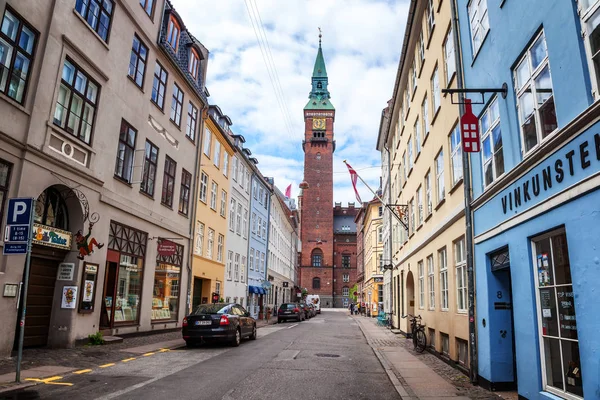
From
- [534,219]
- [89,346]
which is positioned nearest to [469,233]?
[534,219]

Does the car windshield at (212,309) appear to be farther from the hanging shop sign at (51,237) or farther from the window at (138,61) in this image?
the window at (138,61)

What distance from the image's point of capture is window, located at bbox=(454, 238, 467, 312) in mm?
11414

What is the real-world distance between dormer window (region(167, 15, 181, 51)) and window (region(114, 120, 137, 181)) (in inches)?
227

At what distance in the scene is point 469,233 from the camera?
10.3 meters

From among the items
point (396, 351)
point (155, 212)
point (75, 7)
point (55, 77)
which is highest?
point (75, 7)

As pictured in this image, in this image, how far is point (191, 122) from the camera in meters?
23.8

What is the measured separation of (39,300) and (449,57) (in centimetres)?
1365

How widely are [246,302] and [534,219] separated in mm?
30461

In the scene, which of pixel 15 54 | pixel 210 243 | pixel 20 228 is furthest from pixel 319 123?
pixel 20 228

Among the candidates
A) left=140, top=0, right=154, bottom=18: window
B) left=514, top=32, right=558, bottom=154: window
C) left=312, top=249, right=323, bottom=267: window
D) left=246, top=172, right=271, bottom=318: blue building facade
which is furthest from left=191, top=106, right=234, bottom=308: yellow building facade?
left=312, top=249, right=323, bottom=267: window

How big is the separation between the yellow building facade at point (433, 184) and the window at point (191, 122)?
10.7 meters

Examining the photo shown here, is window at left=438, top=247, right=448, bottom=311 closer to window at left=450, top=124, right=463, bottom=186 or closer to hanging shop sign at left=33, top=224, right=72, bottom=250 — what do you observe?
window at left=450, top=124, right=463, bottom=186

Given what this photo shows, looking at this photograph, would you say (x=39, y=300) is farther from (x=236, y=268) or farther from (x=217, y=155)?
(x=236, y=268)

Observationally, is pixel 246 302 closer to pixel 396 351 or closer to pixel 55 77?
pixel 396 351
